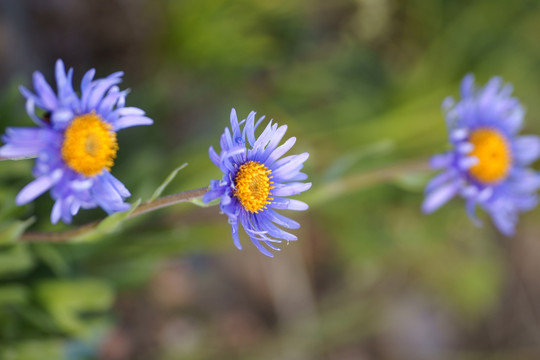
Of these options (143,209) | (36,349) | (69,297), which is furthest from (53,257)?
(143,209)

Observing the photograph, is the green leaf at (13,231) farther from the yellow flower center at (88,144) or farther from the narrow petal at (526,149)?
the narrow petal at (526,149)

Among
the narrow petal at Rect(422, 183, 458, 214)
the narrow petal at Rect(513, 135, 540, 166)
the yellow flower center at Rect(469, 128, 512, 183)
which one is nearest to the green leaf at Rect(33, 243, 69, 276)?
the narrow petal at Rect(422, 183, 458, 214)

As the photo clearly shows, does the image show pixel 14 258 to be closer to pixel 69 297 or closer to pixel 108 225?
pixel 69 297

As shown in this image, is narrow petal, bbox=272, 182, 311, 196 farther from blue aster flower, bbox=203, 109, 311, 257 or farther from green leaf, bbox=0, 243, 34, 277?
green leaf, bbox=0, 243, 34, 277

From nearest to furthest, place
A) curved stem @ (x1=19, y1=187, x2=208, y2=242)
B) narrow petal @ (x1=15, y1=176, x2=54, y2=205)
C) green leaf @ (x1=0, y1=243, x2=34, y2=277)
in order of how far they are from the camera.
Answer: narrow petal @ (x1=15, y1=176, x2=54, y2=205), curved stem @ (x1=19, y1=187, x2=208, y2=242), green leaf @ (x1=0, y1=243, x2=34, y2=277)

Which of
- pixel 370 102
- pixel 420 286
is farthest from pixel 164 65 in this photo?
pixel 420 286

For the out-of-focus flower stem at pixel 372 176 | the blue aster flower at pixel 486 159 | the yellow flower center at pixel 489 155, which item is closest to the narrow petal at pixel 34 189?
the out-of-focus flower stem at pixel 372 176

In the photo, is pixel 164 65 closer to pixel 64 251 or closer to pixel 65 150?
pixel 64 251
